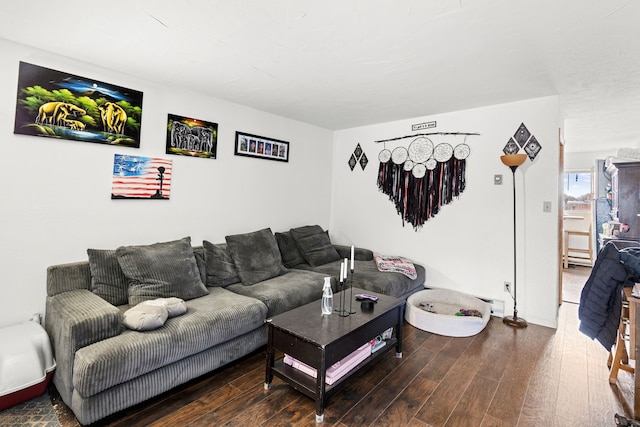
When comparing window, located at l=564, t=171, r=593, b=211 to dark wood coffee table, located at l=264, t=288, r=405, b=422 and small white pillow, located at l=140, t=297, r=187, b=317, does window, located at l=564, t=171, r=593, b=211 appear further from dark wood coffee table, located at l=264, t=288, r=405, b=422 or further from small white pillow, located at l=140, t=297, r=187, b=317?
small white pillow, located at l=140, t=297, r=187, b=317

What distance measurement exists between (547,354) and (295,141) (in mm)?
3561

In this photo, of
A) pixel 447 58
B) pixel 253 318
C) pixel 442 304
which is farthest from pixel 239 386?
pixel 447 58

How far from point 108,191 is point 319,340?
220cm

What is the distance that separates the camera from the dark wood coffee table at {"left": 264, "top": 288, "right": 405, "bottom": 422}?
1.80 meters

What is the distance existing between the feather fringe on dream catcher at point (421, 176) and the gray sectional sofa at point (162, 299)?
0.95 meters

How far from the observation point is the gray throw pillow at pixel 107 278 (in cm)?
232

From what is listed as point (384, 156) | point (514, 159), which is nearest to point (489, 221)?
point (514, 159)

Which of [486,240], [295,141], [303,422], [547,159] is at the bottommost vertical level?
[303,422]

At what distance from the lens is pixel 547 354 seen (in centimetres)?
265

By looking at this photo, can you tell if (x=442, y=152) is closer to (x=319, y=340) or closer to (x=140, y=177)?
(x=319, y=340)

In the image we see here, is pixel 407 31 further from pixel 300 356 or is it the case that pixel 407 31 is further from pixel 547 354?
pixel 547 354

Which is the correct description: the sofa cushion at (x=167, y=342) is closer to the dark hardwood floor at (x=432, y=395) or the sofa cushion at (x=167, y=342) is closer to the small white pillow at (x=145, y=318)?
the small white pillow at (x=145, y=318)

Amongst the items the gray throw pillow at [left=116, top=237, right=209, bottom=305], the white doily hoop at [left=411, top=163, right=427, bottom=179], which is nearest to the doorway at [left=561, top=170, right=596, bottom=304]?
the white doily hoop at [left=411, top=163, right=427, bottom=179]

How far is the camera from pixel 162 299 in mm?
2215
